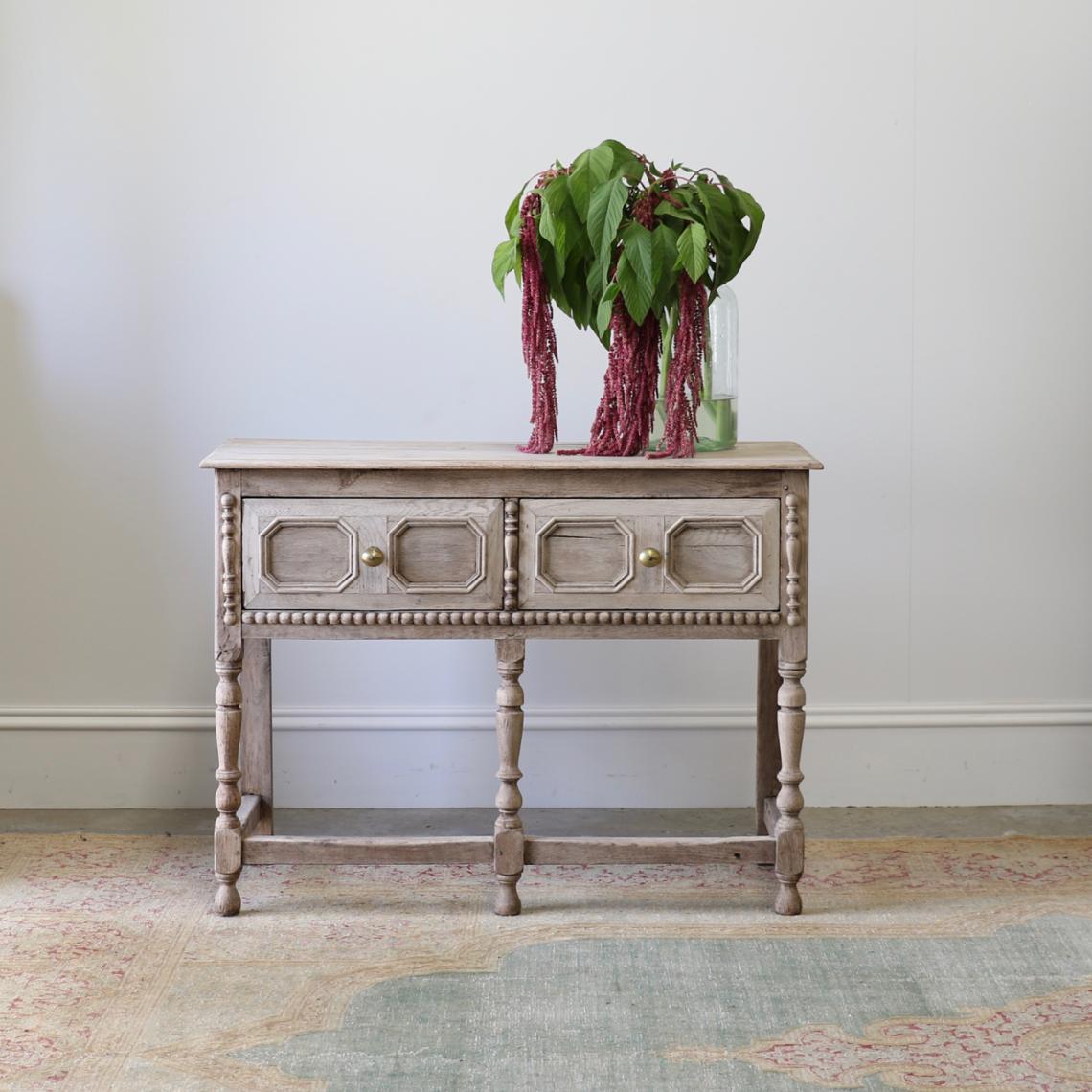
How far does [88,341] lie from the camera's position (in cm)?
283

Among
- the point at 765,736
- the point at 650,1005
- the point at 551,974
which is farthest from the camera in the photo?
the point at 765,736

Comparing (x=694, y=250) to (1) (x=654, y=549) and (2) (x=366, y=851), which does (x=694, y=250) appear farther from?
(2) (x=366, y=851)

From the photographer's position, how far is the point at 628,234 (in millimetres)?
2193

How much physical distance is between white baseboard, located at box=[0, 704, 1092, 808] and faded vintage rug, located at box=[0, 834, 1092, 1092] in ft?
0.79

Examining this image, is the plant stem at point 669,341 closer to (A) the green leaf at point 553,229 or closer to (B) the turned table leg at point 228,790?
(A) the green leaf at point 553,229

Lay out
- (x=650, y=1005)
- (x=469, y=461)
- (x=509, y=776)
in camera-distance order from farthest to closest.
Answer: (x=509, y=776) → (x=469, y=461) → (x=650, y=1005)

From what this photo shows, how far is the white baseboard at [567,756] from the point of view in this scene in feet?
9.52

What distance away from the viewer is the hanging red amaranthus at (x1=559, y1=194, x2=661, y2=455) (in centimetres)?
228

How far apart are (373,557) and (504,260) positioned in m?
0.56

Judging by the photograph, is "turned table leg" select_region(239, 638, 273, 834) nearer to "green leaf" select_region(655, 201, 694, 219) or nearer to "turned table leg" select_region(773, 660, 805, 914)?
"turned table leg" select_region(773, 660, 805, 914)

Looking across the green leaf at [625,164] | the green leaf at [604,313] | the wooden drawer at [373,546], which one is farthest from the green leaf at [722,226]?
the wooden drawer at [373,546]

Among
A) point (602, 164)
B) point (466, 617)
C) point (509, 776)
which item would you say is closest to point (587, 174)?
point (602, 164)

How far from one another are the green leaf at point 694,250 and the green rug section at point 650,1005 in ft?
3.66

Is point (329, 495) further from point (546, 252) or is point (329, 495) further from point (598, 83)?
point (598, 83)
